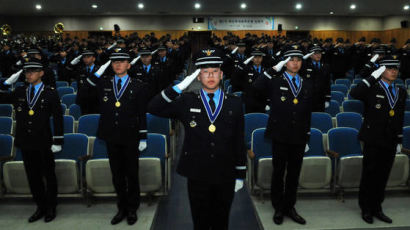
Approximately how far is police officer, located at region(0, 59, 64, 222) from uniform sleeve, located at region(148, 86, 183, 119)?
172cm

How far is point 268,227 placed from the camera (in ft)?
11.4

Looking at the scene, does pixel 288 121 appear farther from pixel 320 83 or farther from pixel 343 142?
pixel 320 83

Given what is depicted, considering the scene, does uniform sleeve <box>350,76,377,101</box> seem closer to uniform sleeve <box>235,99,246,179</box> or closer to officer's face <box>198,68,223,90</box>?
uniform sleeve <box>235,99,246,179</box>

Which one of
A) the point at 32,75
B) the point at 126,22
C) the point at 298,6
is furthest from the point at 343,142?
the point at 126,22

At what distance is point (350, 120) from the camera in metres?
5.00

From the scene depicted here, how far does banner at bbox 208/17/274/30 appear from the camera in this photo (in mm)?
22031

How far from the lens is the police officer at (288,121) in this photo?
10.8ft

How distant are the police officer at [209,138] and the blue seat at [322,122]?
292 centimetres

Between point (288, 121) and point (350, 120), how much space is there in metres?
2.22

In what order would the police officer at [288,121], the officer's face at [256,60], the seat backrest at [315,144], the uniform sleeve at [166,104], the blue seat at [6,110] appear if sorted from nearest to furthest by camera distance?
the uniform sleeve at [166,104], the police officer at [288,121], the seat backrest at [315,144], the officer's face at [256,60], the blue seat at [6,110]

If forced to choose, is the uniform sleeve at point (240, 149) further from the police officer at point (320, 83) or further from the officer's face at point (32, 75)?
the police officer at point (320, 83)

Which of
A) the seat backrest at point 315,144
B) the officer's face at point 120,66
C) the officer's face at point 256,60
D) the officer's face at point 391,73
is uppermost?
the officer's face at point 256,60

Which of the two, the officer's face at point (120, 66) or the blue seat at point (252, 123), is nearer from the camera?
the officer's face at point (120, 66)

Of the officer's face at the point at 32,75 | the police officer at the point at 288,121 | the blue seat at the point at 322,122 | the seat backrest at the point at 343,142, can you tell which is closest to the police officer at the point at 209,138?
the police officer at the point at 288,121
